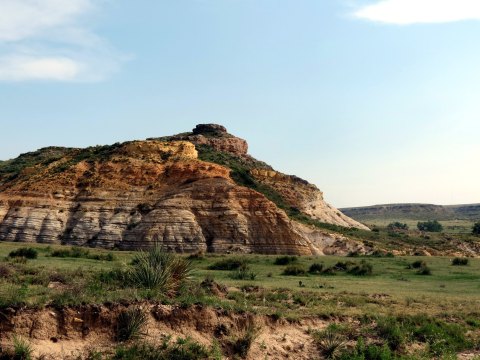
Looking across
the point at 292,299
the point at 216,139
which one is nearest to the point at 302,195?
the point at 216,139

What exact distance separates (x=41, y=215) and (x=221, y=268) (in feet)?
82.4

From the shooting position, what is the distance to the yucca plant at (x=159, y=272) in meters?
12.8

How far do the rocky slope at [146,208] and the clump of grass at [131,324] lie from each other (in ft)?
105

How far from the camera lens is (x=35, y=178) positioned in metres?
50.8

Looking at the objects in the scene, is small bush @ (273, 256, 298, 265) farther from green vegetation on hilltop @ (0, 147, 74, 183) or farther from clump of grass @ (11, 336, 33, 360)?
green vegetation on hilltop @ (0, 147, 74, 183)

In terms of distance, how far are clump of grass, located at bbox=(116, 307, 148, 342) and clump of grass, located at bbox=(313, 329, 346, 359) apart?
4.06m

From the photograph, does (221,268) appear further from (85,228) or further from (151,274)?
(85,228)

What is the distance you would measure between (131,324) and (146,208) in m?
36.4

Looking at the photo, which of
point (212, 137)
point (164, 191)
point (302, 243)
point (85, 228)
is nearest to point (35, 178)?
point (85, 228)

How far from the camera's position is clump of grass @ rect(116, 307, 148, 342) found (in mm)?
10383

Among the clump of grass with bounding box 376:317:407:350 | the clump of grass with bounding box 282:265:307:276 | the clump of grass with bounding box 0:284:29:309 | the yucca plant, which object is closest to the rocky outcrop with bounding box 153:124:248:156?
the clump of grass with bounding box 282:265:307:276

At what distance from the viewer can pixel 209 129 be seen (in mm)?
90688

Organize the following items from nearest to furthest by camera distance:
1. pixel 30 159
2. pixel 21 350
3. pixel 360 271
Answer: pixel 21 350, pixel 360 271, pixel 30 159

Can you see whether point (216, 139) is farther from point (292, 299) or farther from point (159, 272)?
point (159, 272)
